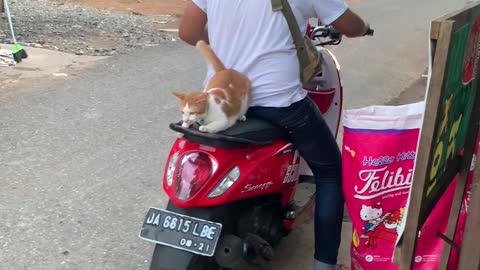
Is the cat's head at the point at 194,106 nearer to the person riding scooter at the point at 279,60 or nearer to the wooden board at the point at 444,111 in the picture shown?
the person riding scooter at the point at 279,60

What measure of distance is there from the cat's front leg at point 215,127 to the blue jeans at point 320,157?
243mm

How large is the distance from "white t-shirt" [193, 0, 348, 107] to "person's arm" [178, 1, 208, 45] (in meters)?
0.09

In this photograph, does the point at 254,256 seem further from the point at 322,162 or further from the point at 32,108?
the point at 32,108

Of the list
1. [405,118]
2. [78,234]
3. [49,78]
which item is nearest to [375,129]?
[405,118]

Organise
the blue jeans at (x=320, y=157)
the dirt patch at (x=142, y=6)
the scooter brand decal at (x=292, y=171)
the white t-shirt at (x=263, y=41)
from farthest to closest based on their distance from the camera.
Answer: the dirt patch at (x=142, y=6) < the scooter brand decal at (x=292, y=171) < the blue jeans at (x=320, y=157) < the white t-shirt at (x=263, y=41)

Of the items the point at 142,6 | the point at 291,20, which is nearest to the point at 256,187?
the point at 291,20

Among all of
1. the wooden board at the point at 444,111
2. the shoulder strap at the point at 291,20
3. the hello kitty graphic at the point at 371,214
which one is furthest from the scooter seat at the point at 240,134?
the wooden board at the point at 444,111

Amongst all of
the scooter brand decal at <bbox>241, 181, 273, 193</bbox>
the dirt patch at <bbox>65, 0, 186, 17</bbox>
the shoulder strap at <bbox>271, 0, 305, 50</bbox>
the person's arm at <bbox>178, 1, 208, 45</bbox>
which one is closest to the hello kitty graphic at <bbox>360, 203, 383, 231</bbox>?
the scooter brand decal at <bbox>241, 181, 273, 193</bbox>

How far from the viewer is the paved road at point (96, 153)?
144 inches

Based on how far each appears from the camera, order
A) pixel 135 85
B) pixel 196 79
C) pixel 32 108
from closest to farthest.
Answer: pixel 32 108, pixel 135 85, pixel 196 79

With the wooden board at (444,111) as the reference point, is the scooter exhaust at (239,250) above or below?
below

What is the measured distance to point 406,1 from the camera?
16406 millimetres

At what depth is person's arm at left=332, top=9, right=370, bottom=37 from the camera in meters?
2.85

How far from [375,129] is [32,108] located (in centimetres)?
418
